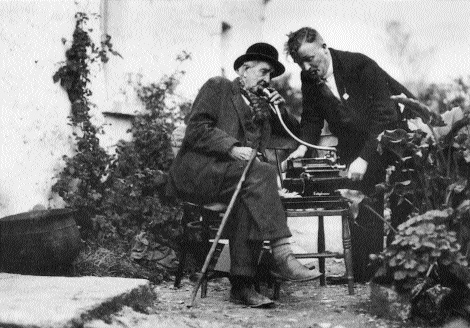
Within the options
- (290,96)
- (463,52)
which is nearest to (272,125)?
(290,96)

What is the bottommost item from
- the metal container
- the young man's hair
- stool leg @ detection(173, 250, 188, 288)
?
stool leg @ detection(173, 250, 188, 288)

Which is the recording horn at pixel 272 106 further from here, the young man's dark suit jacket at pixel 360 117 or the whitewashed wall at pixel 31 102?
the whitewashed wall at pixel 31 102

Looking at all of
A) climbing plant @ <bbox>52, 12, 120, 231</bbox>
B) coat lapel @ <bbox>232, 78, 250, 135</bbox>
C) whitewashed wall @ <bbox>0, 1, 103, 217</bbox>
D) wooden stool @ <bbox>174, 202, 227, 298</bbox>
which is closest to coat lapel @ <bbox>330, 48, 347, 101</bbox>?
coat lapel @ <bbox>232, 78, 250, 135</bbox>

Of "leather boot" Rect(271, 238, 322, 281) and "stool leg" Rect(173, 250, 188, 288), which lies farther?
"stool leg" Rect(173, 250, 188, 288)

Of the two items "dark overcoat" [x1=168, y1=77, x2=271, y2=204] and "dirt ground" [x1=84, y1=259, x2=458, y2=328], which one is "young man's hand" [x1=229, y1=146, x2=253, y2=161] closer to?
"dark overcoat" [x1=168, y1=77, x2=271, y2=204]

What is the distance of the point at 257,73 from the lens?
17.6 ft

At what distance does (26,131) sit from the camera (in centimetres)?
585

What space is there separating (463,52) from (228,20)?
Result: 9826mm

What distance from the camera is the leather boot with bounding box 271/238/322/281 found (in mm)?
4684

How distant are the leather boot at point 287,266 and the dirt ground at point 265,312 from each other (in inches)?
10.1

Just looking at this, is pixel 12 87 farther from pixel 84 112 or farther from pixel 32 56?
pixel 84 112

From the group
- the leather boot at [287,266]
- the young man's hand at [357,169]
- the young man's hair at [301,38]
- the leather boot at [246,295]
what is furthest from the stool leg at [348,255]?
the young man's hair at [301,38]

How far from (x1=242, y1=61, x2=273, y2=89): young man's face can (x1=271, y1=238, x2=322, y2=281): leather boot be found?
1322mm

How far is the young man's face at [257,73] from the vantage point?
5.38 meters
